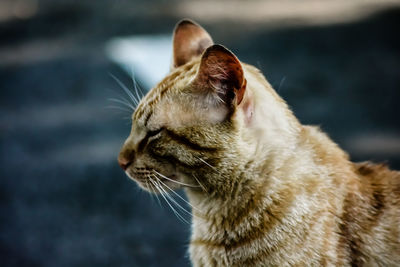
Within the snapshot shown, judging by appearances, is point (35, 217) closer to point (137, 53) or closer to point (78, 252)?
point (78, 252)

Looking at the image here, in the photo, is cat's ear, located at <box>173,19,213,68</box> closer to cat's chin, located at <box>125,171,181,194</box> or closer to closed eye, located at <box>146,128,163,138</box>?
closed eye, located at <box>146,128,163,138</box>

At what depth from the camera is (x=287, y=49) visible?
172 inches

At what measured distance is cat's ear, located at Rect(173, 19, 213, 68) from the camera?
1.81 meters

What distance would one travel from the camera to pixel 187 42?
1.82 metres

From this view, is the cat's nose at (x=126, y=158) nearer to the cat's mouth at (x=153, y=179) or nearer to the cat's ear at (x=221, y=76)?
the cat's mouth at (x=153, y=179)

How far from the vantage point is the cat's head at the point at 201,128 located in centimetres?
147

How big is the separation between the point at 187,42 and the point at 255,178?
22.9 inches

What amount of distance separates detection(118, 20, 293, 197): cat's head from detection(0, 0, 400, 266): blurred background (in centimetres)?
58

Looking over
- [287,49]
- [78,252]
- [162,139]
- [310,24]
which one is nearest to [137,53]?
[287,49]

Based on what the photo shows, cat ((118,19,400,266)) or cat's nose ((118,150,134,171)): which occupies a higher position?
cat ((118,19,400,266))

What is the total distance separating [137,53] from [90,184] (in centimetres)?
141

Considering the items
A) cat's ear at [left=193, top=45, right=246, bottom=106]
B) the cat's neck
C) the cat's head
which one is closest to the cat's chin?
the cat's head

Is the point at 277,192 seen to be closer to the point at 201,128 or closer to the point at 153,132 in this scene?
the point at 201,128

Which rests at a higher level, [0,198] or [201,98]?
[201,98]
